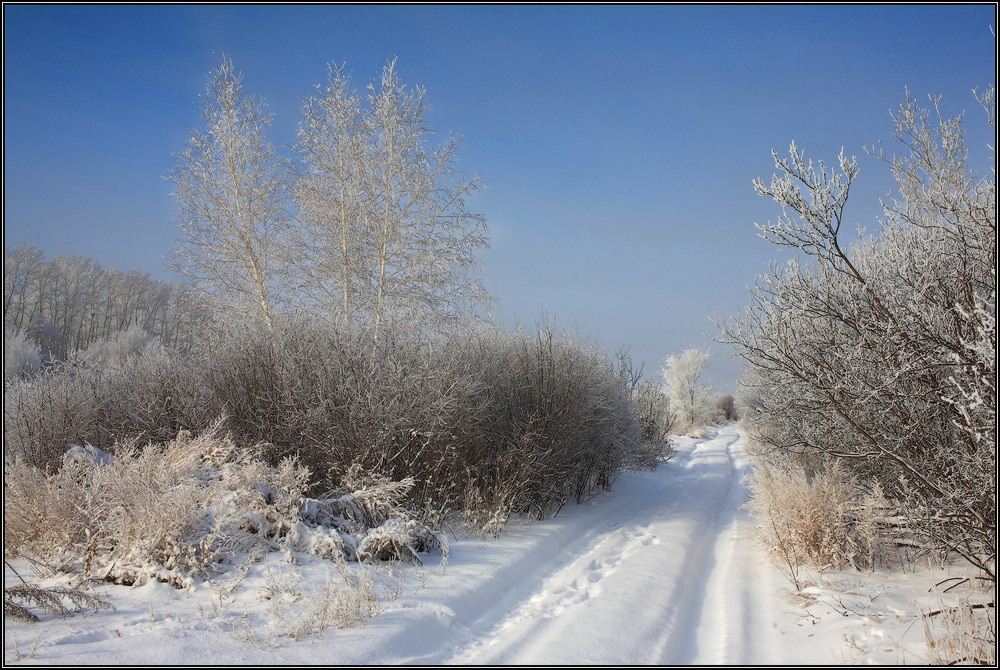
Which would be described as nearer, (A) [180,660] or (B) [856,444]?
(A) [180,660]

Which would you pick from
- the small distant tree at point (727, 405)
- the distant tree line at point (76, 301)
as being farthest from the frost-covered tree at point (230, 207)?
the small distant tree at point (727, 405)

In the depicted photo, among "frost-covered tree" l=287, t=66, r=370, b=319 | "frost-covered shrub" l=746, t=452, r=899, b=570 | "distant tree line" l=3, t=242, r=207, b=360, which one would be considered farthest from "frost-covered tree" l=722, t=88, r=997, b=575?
"distant tree line" l=3, t=242, r=207, b=360

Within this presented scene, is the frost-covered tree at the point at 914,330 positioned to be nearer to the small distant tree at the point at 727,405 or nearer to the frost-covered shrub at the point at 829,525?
the frost-covered shrub at the point at 829,525

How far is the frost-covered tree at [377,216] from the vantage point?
12539 mm

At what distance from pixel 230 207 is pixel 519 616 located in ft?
38.0

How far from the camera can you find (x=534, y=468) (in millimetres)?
9477

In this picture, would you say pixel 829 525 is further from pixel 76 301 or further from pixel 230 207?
pixel 76 301

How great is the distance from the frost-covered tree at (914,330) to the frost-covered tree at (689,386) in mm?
36318

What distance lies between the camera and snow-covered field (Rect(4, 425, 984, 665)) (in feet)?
12.9

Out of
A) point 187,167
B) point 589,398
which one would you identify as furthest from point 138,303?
point 589,398

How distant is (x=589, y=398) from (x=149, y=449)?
24.3 ft

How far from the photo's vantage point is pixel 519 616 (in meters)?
5.16

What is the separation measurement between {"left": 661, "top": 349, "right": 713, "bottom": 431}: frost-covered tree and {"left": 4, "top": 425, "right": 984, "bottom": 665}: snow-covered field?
117ft

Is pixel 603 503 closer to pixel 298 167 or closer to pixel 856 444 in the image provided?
pixel 856 444
